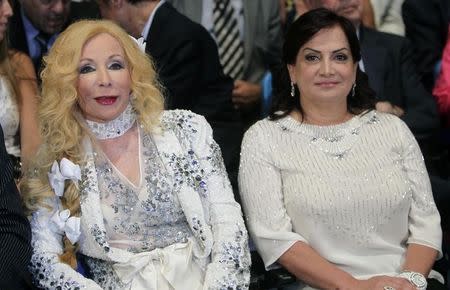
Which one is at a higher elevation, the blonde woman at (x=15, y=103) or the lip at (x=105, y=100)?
the lip at (x=105, y=100)

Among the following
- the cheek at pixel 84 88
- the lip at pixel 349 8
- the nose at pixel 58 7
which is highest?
the cheek at pixel 84 88

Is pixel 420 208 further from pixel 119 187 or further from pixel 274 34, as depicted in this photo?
pixel 274 34

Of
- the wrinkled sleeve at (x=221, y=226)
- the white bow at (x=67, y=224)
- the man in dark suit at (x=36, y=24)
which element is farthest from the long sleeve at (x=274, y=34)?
the white bow at (x=67, y=224)

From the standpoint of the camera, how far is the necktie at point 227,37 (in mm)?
5039

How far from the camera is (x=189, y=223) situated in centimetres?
341

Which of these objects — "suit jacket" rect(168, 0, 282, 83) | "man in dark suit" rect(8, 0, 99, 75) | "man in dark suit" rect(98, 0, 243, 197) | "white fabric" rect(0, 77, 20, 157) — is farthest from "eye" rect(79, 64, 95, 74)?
"suit jacket" rect(168, 0, 282, 83)

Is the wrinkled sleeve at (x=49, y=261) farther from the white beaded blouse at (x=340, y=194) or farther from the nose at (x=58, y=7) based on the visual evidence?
the nose at (x=58, y=7)

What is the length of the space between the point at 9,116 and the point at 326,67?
1.32 m

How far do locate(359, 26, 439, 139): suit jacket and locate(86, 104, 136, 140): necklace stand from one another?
1394mm

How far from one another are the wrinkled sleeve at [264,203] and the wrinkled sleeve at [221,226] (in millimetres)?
142

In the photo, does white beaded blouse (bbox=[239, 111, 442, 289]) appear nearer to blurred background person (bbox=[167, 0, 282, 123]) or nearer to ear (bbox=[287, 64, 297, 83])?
ear (bbox=[287, 64, 297, 83])

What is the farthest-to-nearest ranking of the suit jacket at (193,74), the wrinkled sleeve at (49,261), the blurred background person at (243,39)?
the blurred background person at (243,39) < the suit jacket at (193,74) < the wrinkled sleeve at (49,261)

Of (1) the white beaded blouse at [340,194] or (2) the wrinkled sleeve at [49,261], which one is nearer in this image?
(2) the wrinkled sleeve at [49,261]

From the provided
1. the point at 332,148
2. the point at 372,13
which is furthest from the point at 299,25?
the point at 372,13
